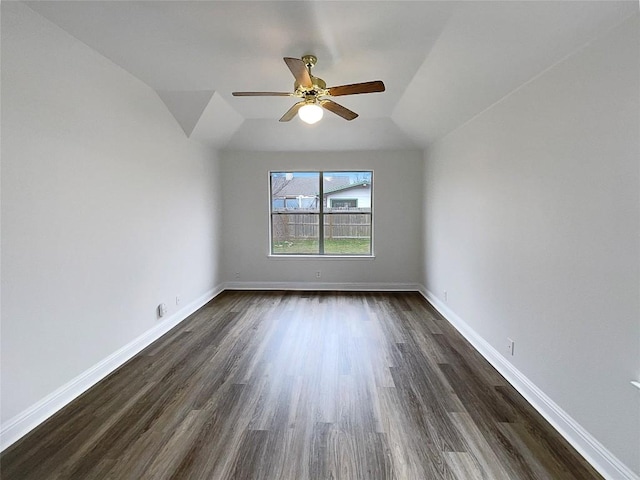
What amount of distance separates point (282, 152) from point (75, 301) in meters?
3.89

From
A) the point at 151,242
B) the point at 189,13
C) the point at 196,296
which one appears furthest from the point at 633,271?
the point at 196,296

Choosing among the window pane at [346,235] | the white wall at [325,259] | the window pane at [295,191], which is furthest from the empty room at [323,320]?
the window pane at [346,235]

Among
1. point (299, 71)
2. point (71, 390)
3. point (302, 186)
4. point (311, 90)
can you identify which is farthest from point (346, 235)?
point (71, 390)

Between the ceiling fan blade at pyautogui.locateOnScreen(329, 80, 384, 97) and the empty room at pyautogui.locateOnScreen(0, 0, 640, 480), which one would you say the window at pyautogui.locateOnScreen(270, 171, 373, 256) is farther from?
the ceiling fan blade at pyautogui.locateOnScreen(329, 80, 384, 97)

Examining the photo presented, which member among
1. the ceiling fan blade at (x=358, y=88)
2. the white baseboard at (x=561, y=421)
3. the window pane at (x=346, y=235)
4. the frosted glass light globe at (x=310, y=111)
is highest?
the ceiling fan blade at (x=358, y=88)

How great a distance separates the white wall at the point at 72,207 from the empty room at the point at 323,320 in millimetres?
18

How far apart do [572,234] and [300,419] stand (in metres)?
2.07

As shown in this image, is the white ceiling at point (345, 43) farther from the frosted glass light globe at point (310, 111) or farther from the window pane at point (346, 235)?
the window pane at point (346, 235)

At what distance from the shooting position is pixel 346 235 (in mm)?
5855

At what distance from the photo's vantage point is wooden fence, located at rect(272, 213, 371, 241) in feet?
19.1

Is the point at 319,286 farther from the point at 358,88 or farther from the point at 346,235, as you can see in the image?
the point at 358,88

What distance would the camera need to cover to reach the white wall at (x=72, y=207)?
1.98m

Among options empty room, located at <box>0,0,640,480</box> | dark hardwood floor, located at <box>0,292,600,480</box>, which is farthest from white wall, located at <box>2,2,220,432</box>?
dark hardwood floor, located at <box>0,292,600,480</box>

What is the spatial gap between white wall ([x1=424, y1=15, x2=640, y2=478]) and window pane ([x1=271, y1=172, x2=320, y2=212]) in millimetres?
3067
